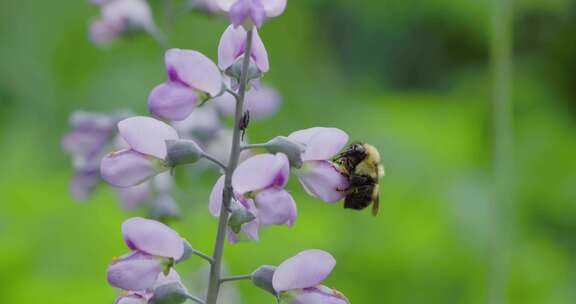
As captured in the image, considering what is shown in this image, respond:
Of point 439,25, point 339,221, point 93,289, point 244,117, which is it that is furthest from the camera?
point 439,25

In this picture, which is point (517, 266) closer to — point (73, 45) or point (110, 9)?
point (110, 9)

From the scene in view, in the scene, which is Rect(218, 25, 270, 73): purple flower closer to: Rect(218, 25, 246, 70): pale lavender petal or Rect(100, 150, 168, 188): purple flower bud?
Rect(218, 25, 246, 70): pale lavender petal

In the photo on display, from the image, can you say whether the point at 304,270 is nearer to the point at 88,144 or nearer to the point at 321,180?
the point at 321,180

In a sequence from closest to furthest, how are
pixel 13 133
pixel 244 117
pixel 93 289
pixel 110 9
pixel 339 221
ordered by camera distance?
pixel 244 117
pixel 110 9
pixel 93 289
pixel 339 221
pixel 13 133

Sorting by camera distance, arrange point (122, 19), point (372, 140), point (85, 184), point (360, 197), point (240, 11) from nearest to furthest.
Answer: point (240, 11) → point (360, 197) → point (85, 184) → point (122, 19) → point (372, 140)

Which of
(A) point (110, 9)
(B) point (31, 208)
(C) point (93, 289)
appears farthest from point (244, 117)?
(B) point (31, 208)

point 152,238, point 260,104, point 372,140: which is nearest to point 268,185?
point 152,238

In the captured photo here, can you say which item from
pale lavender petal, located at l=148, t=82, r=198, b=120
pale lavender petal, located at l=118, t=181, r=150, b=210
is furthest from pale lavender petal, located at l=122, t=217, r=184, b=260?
pale lavender petal, located at l=118, t=181, r=150, b=210

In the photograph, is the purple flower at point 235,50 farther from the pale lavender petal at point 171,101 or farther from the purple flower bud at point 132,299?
the purple flower bud at point 132,299
